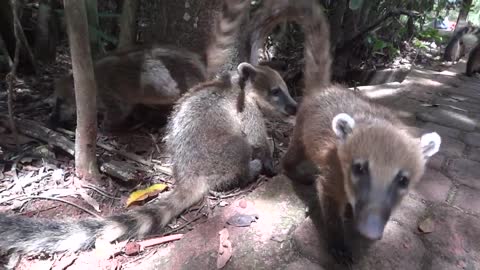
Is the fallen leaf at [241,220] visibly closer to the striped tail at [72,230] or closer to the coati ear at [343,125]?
the striped tail at [72,230]

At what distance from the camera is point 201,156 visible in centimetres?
291

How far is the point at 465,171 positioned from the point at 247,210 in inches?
65.5

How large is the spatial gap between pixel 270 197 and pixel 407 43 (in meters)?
7.97

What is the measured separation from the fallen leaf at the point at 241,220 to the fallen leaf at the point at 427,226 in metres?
0.95

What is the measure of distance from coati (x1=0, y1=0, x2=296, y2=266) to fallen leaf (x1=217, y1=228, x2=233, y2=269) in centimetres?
46

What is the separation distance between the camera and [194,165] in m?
2.84

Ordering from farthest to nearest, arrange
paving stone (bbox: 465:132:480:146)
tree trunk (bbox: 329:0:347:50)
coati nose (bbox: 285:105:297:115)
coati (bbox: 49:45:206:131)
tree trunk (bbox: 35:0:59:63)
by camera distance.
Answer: tree trunk (bbox: 329:0:347:50), tree trunk (bbox: 35:0:59:63), coati (bbox: 49:45:206:131), coati nose (bbox: 285:105:297:115), paving stone (bbox: 465:132:480:146)

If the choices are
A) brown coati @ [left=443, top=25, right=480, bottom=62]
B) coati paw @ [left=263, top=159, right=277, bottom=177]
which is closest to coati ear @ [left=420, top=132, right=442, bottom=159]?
coati paw @ [left=263, top=159, right=277, bottom=177]

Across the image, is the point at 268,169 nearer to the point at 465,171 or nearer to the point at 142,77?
the point at 465,171

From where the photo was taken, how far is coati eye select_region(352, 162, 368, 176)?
1.97 meters

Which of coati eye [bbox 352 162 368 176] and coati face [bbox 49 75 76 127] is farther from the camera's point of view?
coati face [bbox 49 75 76 127]

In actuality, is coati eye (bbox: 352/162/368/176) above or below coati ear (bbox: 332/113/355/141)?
below

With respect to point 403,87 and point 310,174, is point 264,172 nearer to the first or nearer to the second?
point 310,174

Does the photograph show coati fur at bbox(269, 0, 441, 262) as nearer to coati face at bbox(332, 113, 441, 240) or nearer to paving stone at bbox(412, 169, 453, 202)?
coati face at bbox(332, 113, 441, 240)
